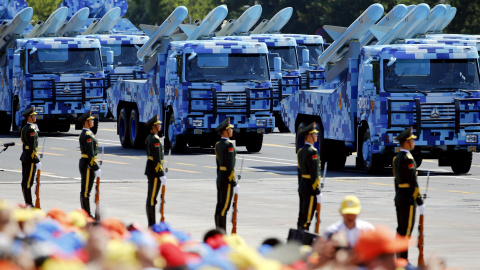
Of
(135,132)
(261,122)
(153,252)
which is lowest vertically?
(135,132)

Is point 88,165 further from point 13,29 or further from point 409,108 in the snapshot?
point 13,29

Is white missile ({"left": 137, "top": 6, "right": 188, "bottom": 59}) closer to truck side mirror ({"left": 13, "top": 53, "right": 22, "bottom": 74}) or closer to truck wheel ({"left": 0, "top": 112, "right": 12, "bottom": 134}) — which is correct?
truck side mirror ({"left": 13, "top": 53, "right": 22, "bottom": 74})

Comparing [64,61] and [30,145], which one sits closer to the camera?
[30,145]

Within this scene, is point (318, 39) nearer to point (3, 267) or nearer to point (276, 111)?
point (276, 111)

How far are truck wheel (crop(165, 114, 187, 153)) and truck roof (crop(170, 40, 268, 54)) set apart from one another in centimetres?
195

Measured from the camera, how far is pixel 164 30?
37.4 m

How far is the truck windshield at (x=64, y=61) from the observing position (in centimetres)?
3809

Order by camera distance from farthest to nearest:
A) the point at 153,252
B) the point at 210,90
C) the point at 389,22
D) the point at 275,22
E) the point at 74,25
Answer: the point at 275,22 < the point at 74,25 < the point at 210,90 < the point at 389,22 < the point at 153,252

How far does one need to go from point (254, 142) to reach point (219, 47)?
3.27 meters

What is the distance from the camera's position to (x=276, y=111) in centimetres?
3934

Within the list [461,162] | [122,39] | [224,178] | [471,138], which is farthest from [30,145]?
[122,39]

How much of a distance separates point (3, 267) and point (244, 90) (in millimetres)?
24695

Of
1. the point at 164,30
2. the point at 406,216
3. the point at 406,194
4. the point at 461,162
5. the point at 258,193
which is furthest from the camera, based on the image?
the point at 164,30

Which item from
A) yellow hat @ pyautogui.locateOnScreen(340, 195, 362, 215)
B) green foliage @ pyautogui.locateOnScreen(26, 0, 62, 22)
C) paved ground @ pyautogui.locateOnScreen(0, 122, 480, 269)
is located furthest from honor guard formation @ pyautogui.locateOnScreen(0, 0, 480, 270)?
green foliage @ pyautogui.locateOnScreen(26, 0, 62, 22)
